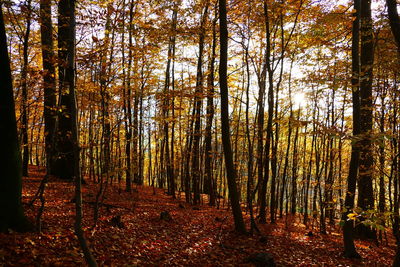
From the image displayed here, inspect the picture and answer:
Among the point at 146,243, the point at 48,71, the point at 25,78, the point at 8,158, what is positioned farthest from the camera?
the point at 25,78

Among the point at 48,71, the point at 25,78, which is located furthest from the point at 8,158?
the point at 25,78

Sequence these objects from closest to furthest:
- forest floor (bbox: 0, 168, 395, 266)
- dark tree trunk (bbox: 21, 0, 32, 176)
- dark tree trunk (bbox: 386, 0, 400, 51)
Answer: dark tree trunk (bbox: 386, 0, 400, 51)
forest floor (bbox: 0, 168, 395, 266)
dark tree trunk (bbox: 21, 0, 32, 176)

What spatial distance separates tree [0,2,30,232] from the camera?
15.2ft

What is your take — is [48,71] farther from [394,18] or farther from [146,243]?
[394,18]

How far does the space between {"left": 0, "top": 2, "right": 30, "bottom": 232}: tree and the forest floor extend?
384 mm

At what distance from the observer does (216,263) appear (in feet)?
20.5

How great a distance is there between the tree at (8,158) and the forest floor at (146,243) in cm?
38

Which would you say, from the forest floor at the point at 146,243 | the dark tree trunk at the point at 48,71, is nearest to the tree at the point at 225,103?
the forest floor at the point at 146,243

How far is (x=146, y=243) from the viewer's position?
6742 mm

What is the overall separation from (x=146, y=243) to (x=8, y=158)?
415 centimetres

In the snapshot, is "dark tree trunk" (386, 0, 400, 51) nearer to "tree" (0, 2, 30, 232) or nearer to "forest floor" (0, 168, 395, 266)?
"forest floor" (0, 168, 395, 266)

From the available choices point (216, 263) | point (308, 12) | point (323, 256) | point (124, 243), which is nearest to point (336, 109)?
point (308, 12)

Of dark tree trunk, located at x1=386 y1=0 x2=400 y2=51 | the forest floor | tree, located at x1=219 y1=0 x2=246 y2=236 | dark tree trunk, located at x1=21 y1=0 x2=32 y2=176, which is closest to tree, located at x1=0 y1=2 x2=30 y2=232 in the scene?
the forest floor

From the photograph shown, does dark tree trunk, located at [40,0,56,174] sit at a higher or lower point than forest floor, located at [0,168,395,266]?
higher
